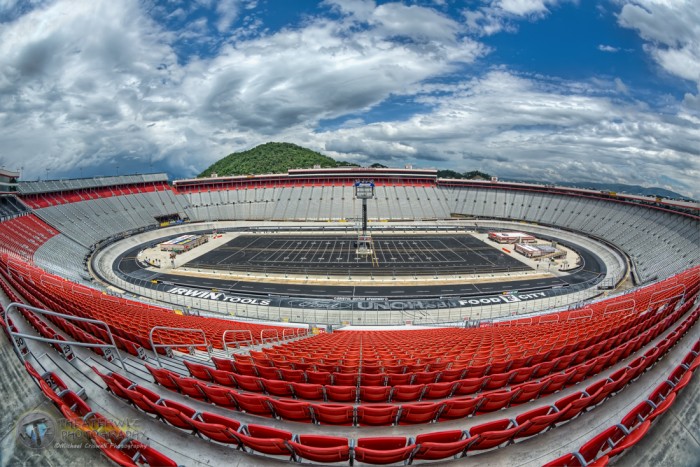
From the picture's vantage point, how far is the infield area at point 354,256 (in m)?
43.5

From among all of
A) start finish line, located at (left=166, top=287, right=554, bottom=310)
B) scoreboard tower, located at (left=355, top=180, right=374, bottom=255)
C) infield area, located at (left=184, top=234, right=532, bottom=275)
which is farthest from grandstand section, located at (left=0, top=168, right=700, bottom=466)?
scoreboard tower, located at (left=355, top=180, right=374, bottom=255)

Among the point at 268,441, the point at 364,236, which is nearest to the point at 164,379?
the point at 268,441

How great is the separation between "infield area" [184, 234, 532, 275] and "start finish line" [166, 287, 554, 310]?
27.4 ft

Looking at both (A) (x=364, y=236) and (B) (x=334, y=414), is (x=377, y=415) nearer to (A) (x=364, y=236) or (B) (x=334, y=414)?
(B) (x=334, y=414)

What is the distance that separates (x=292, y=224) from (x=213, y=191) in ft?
89.2

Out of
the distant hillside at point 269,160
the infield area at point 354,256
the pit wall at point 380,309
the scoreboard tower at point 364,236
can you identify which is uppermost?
the distant hillside at point 269,160

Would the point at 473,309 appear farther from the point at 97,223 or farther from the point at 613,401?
the point at 97,223

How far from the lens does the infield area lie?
1713 inches

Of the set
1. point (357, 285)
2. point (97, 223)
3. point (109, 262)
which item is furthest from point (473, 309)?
point (97, 223)

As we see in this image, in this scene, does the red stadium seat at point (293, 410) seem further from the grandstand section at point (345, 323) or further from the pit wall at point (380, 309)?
the pit wall at point (380, 309)

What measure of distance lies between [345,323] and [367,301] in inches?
255

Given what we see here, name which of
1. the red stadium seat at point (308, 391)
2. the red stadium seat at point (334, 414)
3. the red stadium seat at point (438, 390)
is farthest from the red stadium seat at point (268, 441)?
the red stadium seat at point (438, 390)

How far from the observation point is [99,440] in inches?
179

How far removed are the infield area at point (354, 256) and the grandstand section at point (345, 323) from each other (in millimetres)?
627
